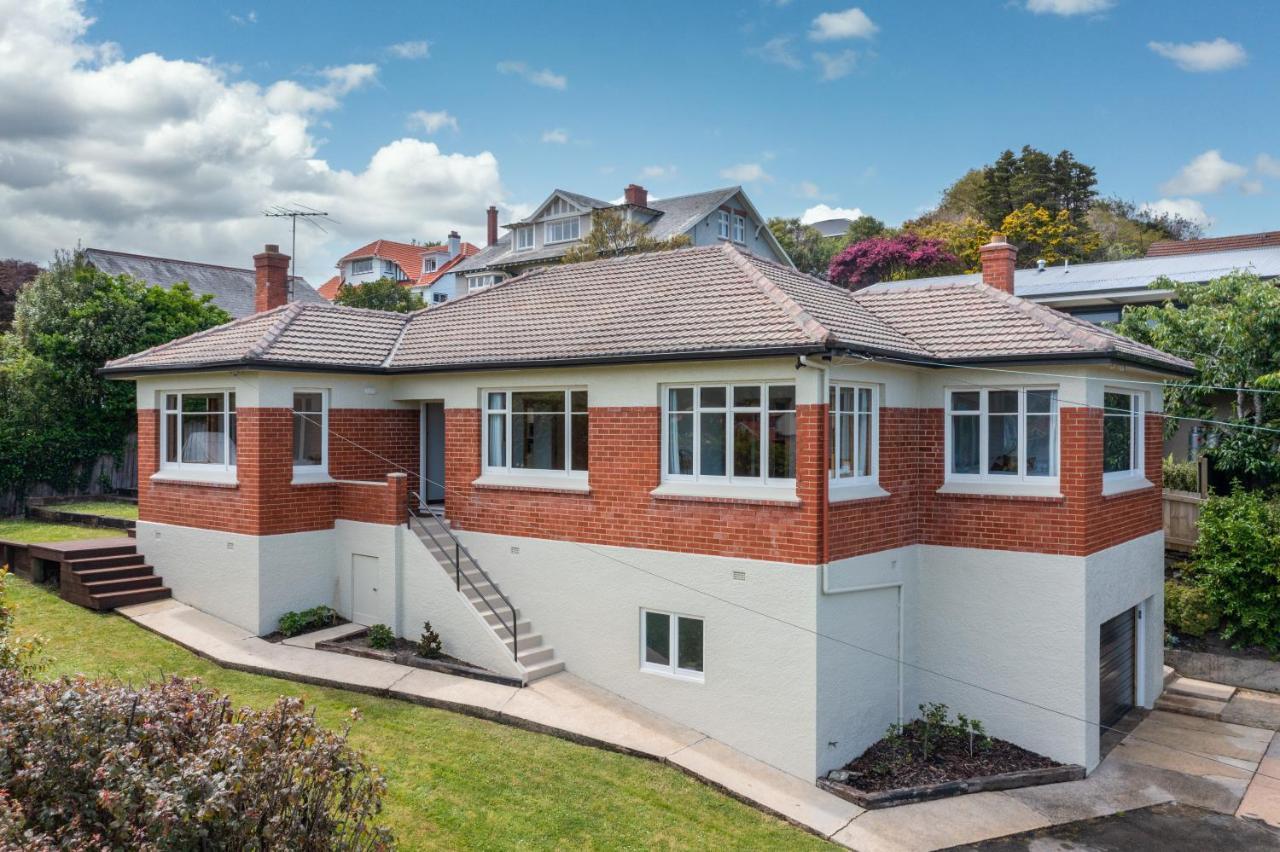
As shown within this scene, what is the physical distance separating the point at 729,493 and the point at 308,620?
313 inches

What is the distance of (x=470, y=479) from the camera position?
47.5ft

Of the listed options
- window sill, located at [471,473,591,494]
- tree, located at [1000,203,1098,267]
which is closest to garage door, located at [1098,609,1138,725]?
window sill, located at [471,473,591,494]

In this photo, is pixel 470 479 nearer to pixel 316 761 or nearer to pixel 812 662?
pixel 812 662

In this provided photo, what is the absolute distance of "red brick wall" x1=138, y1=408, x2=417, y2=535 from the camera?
14.4 m

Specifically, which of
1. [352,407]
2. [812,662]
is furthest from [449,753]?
[352,407]

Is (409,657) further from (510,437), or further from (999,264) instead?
(999,264)

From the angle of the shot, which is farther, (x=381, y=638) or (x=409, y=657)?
(x=381, y=638)

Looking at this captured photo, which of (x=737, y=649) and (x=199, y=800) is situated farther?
(x=737, y=649)

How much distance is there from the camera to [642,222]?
42531 mm

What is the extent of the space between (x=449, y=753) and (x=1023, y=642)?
26.3ft

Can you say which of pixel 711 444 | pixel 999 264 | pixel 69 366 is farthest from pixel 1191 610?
pixel 69 366

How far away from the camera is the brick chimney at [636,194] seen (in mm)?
43781

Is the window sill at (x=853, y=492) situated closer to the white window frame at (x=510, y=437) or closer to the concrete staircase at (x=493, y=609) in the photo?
the white window frame at (x=510, y=437)

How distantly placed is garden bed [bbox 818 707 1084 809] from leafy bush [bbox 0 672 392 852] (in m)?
7.14
